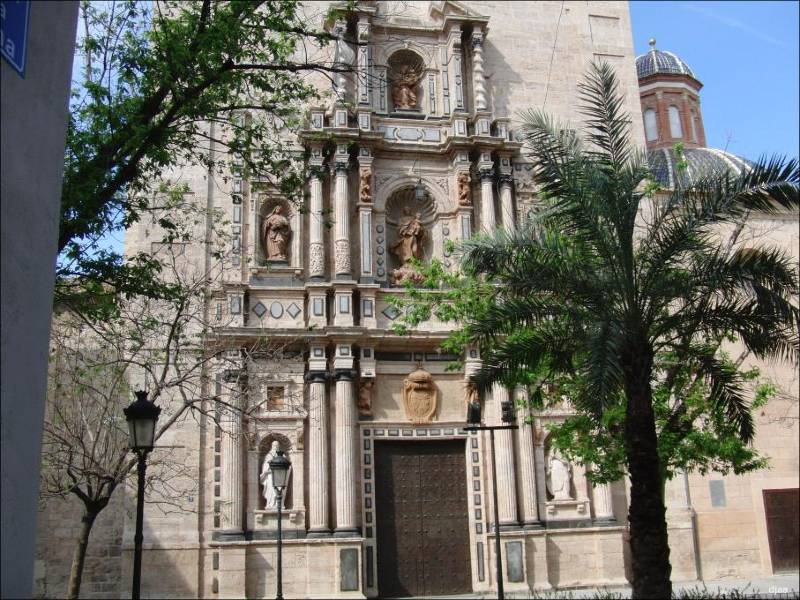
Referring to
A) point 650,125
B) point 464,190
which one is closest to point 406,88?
point 464,190

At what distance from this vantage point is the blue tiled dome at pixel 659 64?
35.2m

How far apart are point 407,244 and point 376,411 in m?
3.95

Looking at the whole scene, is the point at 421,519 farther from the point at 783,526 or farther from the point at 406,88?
the point at 406,88

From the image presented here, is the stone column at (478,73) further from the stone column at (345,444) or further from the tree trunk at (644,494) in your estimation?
the tree trunk at (644,494)

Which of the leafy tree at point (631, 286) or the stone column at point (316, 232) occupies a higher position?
the stone column at point (316, 232)

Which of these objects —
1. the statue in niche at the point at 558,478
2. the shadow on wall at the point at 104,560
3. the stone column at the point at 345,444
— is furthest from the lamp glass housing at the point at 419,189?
the shadow on wall at the point at 104,560

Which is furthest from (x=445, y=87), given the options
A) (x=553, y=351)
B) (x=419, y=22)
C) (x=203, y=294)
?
(x=553, y=351)

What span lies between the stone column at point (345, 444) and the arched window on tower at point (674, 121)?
21.1 metres

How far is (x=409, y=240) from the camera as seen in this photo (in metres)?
20.3

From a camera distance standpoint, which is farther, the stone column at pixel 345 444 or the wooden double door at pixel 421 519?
the wooden double door at pixel 421 519

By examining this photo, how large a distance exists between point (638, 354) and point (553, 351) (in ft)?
4.89

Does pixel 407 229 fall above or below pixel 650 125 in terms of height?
below

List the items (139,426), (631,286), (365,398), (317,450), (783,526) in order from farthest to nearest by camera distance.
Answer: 1. (783,526)
2. (365,398)
3. (317,450)
4. (631,286)
5. (139,426)

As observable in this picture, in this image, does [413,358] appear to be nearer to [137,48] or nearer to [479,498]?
[479,498]
